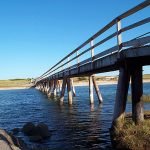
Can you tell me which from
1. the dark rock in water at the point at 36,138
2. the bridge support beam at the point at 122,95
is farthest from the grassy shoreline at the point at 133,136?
the dark rock in water at the point at 36,138

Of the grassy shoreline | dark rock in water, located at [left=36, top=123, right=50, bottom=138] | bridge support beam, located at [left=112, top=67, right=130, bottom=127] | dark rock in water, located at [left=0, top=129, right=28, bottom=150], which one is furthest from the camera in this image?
dark rock in water, located at [left=36, top=123, right=50, bottom=138]

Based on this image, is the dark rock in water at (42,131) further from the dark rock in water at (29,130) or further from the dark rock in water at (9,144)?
the dark rock in water at (9,144)

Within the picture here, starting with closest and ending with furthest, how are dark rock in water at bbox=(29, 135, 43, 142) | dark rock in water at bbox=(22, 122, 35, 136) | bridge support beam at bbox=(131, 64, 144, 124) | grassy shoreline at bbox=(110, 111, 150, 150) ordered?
1. grassy shoreline at bbox=(110, 111, 150, 150)
2. bridge support beam at bbox=(131, 64, 144, 124)
3. dark rock in water at bbox=(29, 135, 43, 142)
4. dark rock in water at bbox=(22, 122, 35, 136)

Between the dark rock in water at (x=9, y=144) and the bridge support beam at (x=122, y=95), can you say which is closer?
the dark rock in water at (x=9, y=144)

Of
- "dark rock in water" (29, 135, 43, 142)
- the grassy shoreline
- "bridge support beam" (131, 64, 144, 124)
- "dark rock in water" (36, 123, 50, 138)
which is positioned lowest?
"dark rock in water" (29, 135, 43, 142)

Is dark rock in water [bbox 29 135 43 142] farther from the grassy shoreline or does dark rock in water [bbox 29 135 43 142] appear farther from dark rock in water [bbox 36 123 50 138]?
the grassy shoreline

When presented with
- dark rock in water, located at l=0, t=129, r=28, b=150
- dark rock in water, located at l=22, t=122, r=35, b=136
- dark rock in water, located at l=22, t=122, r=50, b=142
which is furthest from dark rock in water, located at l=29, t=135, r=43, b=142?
dark rock in water, located at l=0, t=129, r=28, b=150

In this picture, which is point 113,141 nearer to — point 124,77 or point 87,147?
point 87,147

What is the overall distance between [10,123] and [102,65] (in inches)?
328

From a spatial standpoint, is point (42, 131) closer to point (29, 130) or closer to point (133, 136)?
point (29, 130)

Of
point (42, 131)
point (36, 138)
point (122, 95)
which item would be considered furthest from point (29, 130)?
point (122, 95)

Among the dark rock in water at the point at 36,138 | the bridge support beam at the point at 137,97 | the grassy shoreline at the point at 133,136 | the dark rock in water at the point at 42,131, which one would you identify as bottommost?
the dark rock in water at the point at 36,138

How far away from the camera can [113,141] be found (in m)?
12.3

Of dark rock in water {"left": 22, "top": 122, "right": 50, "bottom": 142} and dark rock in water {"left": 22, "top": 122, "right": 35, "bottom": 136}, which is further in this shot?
dark rock in water {"left": 22, "top": 122, "right": 35, "bottom": 136}
